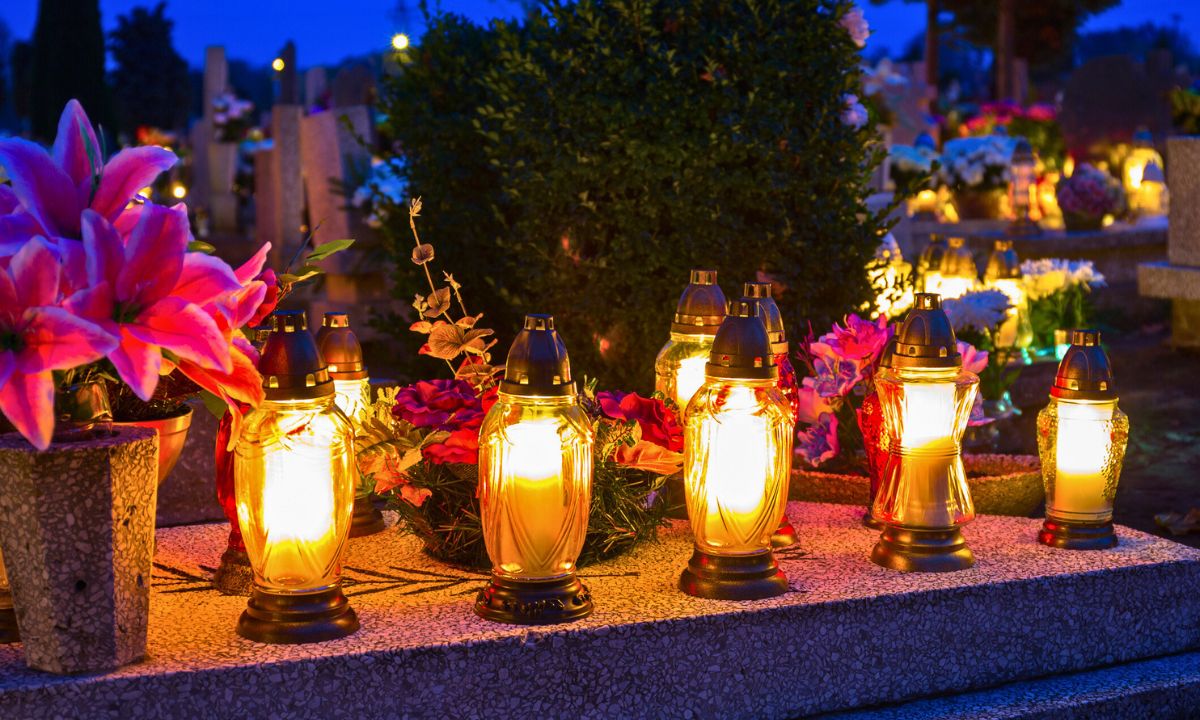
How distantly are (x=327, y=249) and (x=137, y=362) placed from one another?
69cm

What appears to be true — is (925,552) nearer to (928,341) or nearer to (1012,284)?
(928,341)

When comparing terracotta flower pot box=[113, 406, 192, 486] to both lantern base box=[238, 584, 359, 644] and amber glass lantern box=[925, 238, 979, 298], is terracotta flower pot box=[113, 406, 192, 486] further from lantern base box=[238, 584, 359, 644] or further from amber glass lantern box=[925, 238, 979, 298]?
amber glass lantern box=[925, 238, 979, 298]

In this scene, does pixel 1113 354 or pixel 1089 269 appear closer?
pixel 1089 269

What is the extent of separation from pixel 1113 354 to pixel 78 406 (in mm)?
7788

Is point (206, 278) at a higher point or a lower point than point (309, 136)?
lower

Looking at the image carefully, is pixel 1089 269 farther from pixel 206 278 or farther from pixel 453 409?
pixel 206 278

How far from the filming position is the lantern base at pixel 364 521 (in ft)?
10.7

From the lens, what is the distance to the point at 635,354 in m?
4.60

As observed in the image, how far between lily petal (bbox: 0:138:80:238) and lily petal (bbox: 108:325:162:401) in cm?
23

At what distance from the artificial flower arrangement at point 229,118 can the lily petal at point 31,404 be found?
739 inches

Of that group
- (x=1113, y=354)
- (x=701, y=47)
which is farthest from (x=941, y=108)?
(x=701, y=47)

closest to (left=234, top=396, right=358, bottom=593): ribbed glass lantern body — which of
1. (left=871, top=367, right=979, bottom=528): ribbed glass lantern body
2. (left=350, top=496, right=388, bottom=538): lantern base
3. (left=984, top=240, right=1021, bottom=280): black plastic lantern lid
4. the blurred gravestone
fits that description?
(left=350, top=496, right=388, bottom=538): lantern base

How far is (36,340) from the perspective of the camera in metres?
2.06

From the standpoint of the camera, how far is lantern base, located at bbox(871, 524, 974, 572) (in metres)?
2.88
